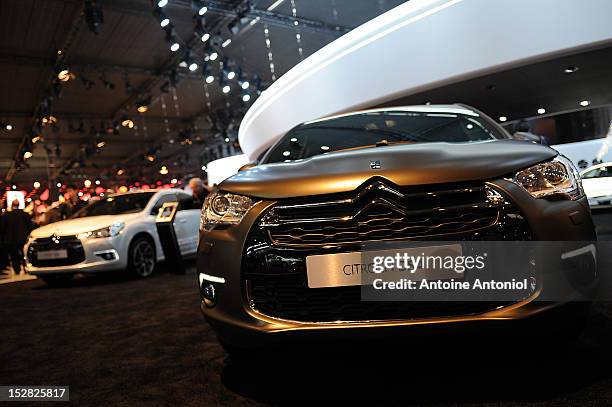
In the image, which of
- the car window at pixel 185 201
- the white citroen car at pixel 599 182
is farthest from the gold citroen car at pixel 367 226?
the white citroen car at pixel 599 182

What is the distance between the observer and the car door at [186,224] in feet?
24.6

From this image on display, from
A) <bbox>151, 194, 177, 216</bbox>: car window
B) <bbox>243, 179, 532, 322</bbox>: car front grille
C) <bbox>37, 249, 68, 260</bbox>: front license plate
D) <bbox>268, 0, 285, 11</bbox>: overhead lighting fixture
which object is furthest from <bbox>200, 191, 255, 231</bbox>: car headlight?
<bbox>268, 0, 285, 11</bbox>: overhead lighting fixture

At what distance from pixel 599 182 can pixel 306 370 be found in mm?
10626

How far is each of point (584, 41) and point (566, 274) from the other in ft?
18.4

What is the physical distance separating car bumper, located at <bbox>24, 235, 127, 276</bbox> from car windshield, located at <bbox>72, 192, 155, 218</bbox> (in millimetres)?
841

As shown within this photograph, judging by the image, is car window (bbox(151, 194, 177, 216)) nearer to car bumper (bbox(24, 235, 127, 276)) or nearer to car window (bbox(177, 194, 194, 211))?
car window (bbox(177, 194, 194, 211))

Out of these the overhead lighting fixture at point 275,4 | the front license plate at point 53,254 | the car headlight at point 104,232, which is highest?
the overhead lighting fixture at point 275,4

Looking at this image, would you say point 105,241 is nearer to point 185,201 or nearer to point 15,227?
point 185,201

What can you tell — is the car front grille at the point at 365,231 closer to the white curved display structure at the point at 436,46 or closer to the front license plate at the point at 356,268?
the front license plate at the point at 356,268

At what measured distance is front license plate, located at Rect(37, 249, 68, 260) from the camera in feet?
21.0

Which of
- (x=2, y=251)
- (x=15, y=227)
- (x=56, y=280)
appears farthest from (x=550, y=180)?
(x=2, y=251)

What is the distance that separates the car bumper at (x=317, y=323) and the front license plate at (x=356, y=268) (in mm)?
151

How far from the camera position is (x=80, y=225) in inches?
258

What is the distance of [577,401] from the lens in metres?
1.70
